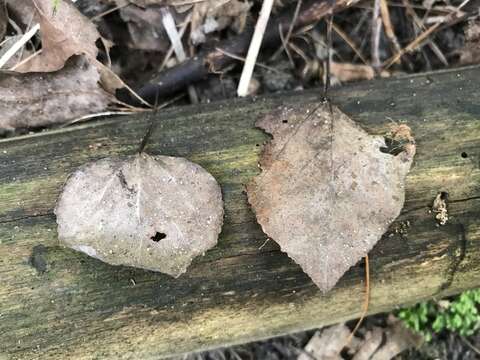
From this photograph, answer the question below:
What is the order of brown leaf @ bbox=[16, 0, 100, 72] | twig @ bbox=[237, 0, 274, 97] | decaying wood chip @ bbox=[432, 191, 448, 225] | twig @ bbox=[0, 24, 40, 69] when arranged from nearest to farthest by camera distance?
decaying wood chip @ bbox=[432, 191, 448, 225] → brown leaf @ bbox=[16, 0, 100, 72] → twig @ bbox=[0, 24, 40, 69] → twig @ bbox=[237, 0, 274, 97]

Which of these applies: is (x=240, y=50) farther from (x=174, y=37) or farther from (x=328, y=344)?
(x=328, y=344)

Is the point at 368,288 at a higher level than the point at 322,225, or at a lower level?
lower

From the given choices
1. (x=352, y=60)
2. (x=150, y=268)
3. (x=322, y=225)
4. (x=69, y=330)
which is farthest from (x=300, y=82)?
(x=69, y=330)

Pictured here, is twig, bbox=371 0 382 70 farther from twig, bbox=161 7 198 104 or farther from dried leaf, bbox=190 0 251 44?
twig, bbox=161 7 198 104

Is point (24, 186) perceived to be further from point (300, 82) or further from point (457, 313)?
point (457, 313)

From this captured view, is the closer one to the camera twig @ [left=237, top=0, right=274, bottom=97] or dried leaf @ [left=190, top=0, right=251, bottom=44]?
twig @ [left=237, top=0, right=274, bottom=97]

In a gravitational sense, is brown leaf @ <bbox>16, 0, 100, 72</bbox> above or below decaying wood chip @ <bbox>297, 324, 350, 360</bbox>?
above

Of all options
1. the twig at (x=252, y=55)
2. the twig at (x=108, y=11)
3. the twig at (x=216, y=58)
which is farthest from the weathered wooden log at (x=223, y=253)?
the twig at (x=108, y=11)

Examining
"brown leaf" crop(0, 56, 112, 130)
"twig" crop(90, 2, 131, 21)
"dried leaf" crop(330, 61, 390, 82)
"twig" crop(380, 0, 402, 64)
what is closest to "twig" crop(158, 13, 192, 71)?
"twig" crop(90, 2, 131, 21)

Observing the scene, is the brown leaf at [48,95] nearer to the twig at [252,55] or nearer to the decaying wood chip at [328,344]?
the twig at [252,55]
